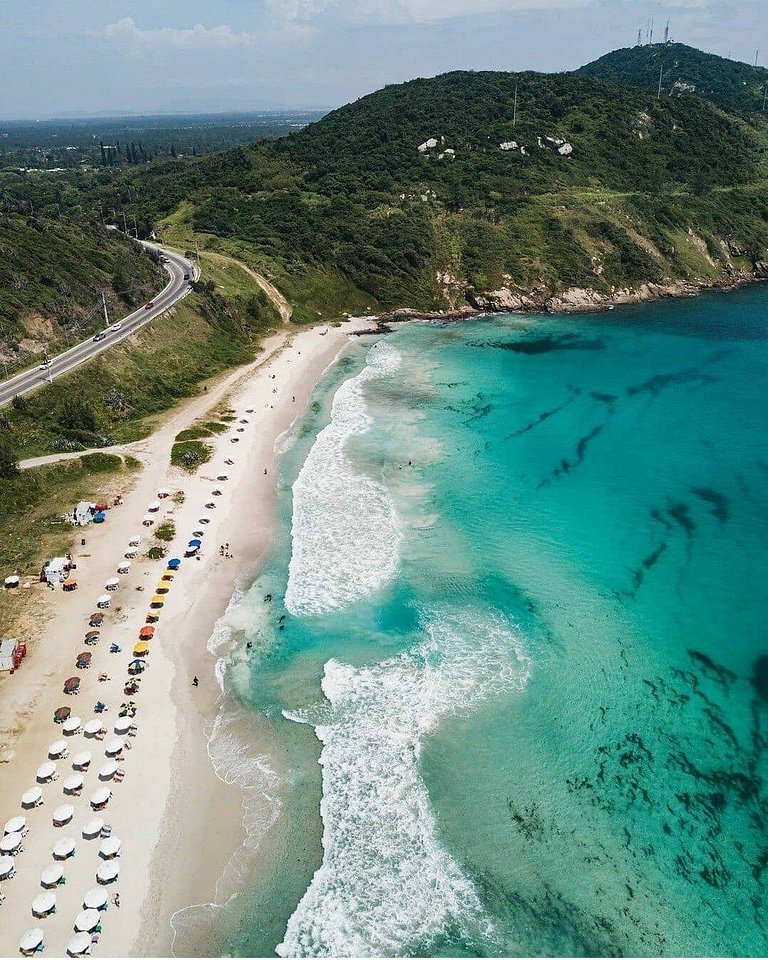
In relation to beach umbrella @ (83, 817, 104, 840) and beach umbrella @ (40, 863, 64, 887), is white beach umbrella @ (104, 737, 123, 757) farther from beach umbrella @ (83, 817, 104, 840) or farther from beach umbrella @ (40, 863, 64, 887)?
beach umbrella @ (40, 863, 64, 887)

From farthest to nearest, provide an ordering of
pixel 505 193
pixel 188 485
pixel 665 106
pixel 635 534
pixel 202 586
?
pixel 665 106
pixel 505 193
pixel 188 485
pixel 635 534
pixel 202 586

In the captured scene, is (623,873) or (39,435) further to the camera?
(39,435)

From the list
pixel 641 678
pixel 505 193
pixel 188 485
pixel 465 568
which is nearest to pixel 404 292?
pixel 505 193

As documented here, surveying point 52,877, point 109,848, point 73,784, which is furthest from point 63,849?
point 73,784

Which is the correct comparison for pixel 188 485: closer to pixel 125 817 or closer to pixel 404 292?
pixel 125 817

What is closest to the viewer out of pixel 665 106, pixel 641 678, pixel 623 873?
pixel 623 873

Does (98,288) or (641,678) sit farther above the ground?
(98,288)

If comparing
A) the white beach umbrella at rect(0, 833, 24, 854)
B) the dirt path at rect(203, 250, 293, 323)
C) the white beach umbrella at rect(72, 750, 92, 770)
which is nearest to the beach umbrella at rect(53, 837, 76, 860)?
the white beach umbrella at rect(0, 833, 24, 854)
